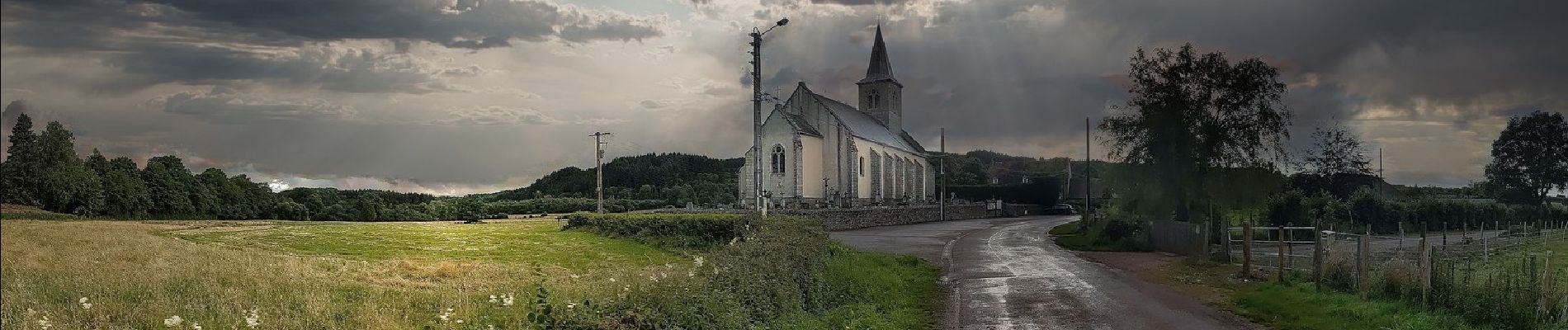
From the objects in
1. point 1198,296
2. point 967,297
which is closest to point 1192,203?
point 1198,296

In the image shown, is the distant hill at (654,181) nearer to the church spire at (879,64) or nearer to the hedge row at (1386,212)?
the church spire at (879,64)

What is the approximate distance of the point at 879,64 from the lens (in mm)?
90500

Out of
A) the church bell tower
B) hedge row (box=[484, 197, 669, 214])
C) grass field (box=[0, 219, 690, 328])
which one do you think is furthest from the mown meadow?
the church bell tower

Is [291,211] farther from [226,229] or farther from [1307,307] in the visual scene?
[1307,307]

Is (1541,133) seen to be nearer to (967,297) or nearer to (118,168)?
(967,297)

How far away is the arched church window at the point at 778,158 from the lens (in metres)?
63.9

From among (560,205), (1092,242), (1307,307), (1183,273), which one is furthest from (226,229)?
(560,205)

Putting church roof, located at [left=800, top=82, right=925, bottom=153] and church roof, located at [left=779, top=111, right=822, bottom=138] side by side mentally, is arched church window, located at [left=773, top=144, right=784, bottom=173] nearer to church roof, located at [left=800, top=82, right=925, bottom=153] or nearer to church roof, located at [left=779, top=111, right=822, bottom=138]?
church roof, located at [left=779, top=111, right=822, bottom=138]

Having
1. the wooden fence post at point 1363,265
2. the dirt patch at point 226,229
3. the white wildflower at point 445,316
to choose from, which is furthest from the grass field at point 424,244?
the wooden fence post at point 1363,265

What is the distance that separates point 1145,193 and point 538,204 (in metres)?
29.1

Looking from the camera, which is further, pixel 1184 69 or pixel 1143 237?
pixel 1184 69

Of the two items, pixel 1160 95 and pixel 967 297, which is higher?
pixel 1160 95

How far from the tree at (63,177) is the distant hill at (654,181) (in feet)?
111

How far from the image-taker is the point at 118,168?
1766cm
